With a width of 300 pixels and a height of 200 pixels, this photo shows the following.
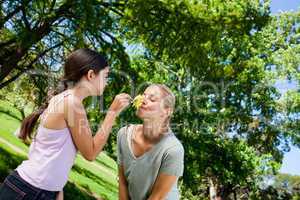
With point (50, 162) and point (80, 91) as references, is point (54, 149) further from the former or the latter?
point (80, 91)

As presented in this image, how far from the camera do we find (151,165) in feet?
12.9

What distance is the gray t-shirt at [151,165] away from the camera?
153 inches

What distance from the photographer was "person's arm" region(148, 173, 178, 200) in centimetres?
387

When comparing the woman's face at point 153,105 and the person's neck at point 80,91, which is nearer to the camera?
the person's neck at point 80,91

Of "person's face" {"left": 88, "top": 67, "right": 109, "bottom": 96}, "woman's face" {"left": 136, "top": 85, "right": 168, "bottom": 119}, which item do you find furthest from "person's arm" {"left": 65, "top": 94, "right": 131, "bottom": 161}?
"woman's face" {"left": 136, "top": 85, "right": 168, "bottom": 119}

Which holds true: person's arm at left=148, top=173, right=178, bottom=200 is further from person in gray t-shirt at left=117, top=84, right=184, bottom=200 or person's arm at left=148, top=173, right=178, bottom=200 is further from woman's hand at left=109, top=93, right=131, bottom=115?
woman's hand at left=109, top=93, right=131, bottom=115

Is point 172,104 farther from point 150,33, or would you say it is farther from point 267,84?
point 267,84

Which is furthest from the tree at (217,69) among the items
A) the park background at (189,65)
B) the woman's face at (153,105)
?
the woman's face at (153,105)

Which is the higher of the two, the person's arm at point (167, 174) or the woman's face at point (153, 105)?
the woman's face at point (153, 105)

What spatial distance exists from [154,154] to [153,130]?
0.19 m

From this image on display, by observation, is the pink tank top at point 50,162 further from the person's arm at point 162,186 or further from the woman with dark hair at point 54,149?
the person's arm at point 162,186

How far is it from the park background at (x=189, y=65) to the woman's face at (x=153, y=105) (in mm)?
5069

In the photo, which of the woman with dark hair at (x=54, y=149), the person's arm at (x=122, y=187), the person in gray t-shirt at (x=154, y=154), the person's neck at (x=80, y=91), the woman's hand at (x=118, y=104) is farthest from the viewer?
the person's arm at (x=122, y=187)

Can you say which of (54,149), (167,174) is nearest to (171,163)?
(167,174)
